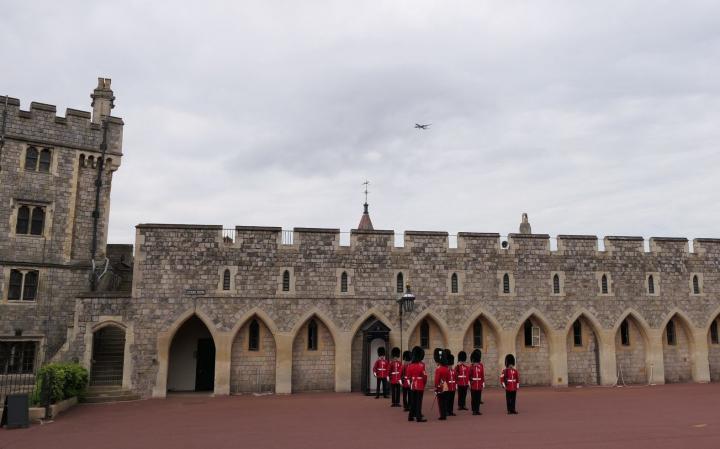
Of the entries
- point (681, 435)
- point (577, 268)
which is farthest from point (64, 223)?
point (681, 435)

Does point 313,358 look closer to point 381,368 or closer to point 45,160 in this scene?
point 381,368

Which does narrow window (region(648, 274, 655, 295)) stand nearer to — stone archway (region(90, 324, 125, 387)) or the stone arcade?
the stone arcade

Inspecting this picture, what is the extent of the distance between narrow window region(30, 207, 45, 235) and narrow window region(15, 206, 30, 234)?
169mm

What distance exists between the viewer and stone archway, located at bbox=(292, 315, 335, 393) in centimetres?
2012

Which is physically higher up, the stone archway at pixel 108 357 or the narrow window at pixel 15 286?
the narrow window at pixel 15 286

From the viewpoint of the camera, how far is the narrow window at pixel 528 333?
21.5m

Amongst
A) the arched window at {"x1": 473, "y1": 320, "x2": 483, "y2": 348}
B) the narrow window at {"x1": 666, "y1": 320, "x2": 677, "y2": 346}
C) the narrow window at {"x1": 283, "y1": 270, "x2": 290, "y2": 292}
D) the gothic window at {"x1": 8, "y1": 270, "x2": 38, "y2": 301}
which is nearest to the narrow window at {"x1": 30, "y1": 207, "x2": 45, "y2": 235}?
the gothic window at {"x1": 8, "y1": 270, "x2": 38, "y2": 301}

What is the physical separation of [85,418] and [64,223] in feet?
34.8

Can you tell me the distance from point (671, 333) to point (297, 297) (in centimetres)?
1508

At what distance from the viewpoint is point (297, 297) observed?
20188 mm

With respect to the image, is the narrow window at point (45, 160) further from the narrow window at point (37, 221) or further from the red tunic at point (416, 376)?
the red tunic at point (416, 376)

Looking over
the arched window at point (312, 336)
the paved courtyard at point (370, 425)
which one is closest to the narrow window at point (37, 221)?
the paved courtyard at point (370, 425)

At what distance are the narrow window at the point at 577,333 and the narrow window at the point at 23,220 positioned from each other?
21.5 meters

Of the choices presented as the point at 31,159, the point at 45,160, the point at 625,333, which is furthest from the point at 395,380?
the point at 31,159
